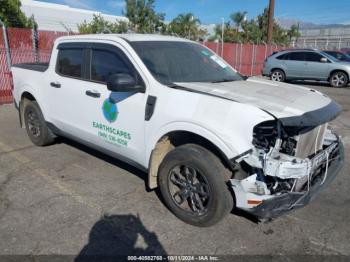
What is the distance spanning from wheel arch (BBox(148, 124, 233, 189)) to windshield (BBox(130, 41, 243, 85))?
578mm

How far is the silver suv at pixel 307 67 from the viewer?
1452cm

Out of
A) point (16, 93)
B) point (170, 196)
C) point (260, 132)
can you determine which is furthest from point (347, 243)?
point (16, 93)

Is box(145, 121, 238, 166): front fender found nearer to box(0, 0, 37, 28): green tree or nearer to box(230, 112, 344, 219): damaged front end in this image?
box(230, 112, 344, 219): damaged front end

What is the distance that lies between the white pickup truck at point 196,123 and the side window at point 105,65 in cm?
1

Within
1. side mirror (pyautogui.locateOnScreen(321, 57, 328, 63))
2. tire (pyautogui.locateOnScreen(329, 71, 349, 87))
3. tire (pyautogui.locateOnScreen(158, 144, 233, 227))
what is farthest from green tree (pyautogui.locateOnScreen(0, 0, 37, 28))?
tire (pyautogui.locateOnScreen(158, 144, 233, 227))

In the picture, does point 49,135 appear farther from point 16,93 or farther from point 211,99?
point 211,99

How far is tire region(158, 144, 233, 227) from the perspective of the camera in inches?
118

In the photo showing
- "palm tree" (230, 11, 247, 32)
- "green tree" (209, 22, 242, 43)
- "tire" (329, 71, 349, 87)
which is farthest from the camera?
"palm tree" (230, 11, 247, 32)

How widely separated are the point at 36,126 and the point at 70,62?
5.08ft

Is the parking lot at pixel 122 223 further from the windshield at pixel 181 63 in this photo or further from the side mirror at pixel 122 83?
the windshield at pixel 181 63

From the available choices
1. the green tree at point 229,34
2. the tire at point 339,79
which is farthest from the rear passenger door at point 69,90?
the green tree at point 229,34

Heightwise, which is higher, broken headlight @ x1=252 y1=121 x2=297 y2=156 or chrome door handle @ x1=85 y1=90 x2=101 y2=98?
chrome door handle @ x1=85 y1=90 x2=101 y2=98

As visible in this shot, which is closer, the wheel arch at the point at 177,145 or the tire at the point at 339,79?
the wheel arch at the point at 177,145

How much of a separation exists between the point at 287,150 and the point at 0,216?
2.99 meters
